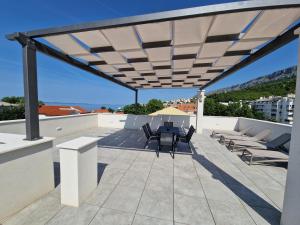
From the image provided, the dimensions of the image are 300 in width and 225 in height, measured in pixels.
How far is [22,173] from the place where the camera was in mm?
2494

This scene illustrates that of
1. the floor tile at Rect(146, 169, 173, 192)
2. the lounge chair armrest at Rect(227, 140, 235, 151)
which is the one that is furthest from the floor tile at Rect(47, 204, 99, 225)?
the lounge chair armrest at Rect(227, 140, 235, 151)

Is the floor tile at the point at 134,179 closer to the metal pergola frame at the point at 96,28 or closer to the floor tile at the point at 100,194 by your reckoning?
the floor tile at the point at 100,194

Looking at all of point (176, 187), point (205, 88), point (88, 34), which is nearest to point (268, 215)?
point (176, 187)

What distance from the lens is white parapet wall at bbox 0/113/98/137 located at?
6.10 metres

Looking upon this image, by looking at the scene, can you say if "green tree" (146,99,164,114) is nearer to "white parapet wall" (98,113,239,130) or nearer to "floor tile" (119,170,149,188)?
"white parapet wall" (98,113,239,130)

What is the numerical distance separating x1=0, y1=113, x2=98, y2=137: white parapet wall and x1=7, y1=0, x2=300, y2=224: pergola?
378 cm

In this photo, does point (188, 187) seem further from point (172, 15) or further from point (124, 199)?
point (172, 15)

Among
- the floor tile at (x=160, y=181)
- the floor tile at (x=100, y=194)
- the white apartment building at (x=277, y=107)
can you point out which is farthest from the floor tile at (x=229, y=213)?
the white apartment building at (x=277, y=107)

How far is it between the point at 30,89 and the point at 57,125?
5724 millimetres

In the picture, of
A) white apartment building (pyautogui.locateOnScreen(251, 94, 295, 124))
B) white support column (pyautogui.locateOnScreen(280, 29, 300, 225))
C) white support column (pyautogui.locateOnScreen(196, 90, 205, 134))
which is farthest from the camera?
white apartment building (pyautogui.locateOnScreen(251, 94, 295, 124))

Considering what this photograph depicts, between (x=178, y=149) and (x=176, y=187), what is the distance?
3.03m

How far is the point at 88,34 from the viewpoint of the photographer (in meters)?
3.36

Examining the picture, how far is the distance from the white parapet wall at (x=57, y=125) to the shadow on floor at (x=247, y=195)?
714cm

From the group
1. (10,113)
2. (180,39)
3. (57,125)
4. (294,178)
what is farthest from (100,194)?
(10,113)
